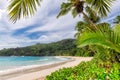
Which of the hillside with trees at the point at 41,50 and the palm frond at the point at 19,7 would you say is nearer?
the palm frond at the point at 19,7

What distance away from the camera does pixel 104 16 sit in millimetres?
8836

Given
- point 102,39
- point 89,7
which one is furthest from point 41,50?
point 102,39

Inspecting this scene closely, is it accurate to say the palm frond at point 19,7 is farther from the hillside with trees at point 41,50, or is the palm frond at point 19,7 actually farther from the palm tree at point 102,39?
the hillside with trees at point 41,50

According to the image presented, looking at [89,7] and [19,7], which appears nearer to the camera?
[19,7]

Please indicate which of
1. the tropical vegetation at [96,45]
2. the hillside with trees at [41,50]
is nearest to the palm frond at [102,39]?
the tropical vegetation at [96,45]

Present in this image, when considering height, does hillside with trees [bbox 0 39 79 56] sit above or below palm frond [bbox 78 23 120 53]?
above

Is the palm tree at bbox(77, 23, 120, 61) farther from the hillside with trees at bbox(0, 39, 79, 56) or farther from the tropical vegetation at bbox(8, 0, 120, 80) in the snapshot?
the hillside with trees at bbox(0, 39, 79, 56)

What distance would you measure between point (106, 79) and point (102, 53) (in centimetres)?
333

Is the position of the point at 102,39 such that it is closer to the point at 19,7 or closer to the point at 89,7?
the point at 19,7

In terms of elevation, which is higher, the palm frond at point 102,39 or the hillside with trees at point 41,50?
the hillside with trees at point 41,50

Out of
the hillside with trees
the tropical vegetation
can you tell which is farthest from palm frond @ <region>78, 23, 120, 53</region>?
the hillside with trees

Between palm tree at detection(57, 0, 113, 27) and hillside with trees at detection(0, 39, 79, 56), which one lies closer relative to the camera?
palm tree at detection(57, 0, 113, 27)

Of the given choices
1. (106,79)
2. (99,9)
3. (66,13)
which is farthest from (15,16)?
(66,13)

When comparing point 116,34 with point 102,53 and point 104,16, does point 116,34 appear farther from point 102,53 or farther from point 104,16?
point 104,16
